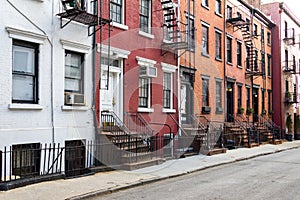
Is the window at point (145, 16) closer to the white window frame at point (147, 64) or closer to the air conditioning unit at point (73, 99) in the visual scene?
the white window frame at point (147, 64)

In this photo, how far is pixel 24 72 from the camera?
34.4ft

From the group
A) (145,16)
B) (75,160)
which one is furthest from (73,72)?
(145,16)

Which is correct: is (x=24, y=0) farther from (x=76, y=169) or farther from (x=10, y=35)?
(x=76, y=169)

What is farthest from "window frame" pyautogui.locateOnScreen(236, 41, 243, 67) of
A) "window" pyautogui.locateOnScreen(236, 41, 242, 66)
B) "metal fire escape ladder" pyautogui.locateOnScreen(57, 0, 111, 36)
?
"metal fire escape ladder" pyautogui.locateOnScreen(57, 0, 111, 36)

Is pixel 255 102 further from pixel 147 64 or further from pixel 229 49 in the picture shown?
pixel 147 64

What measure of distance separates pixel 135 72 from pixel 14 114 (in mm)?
5792

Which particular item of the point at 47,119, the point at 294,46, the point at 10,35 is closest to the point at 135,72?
the point at 47,119

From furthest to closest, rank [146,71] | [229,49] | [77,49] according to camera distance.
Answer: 1. [229,49]
2. [146,71]
3. [77,49]

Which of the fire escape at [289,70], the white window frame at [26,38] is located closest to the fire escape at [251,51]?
the fire escape at [289,70]

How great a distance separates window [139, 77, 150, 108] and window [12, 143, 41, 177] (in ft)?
18.3

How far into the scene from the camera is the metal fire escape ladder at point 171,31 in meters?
16.7

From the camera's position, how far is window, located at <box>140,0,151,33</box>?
15.5 meters

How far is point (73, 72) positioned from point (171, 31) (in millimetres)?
6476

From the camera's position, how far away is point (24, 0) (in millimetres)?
10438
